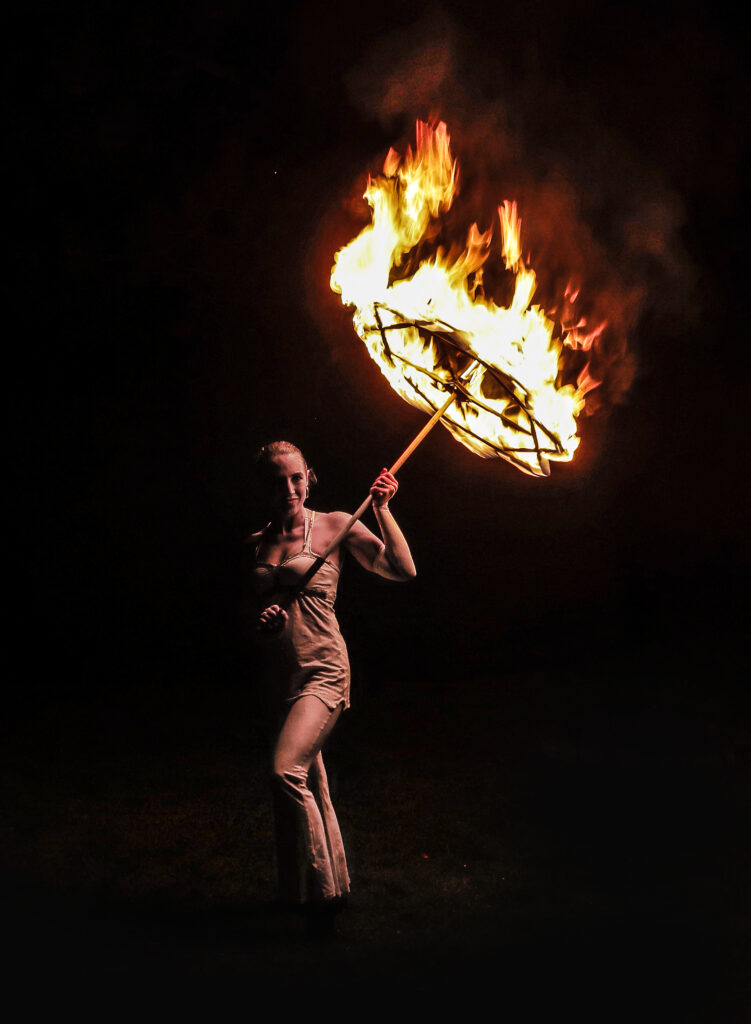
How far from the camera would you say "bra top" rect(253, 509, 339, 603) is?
446 centimetres

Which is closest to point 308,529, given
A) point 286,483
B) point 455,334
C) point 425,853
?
point 286,483

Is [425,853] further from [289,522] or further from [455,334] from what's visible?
[455,334]

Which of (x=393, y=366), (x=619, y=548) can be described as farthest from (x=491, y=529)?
(x=393, y=366)

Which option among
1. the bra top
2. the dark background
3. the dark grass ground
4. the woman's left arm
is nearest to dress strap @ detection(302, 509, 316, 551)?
the bra top

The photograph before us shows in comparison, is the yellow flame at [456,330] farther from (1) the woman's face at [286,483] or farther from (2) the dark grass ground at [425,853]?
(2) the dark grass ground at [425,853]

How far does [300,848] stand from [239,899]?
61 centimetres

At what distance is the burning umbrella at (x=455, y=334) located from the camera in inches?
162

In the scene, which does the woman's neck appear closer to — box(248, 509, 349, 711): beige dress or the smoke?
box(248, 509, 349, 711): beige dress

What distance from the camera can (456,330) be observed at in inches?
158

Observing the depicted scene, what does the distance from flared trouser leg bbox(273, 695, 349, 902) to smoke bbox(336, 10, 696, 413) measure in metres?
4.45

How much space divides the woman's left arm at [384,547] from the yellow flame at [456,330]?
0.48m

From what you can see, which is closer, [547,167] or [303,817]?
[303,817]

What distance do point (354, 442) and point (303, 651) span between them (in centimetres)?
488

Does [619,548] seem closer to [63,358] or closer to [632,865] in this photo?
[632,865]
